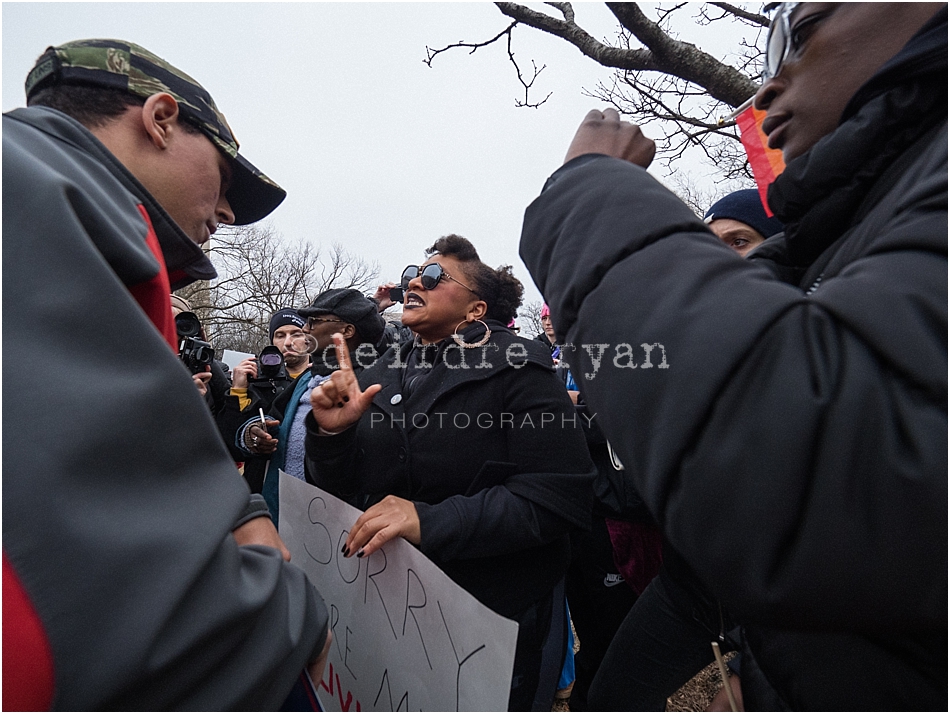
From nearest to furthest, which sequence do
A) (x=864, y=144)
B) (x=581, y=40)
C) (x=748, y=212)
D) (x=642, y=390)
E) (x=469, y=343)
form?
1. (x=642, y=390)
2. (x=864, y=144)
3. (x=469, y=343)
4. (x=748, y=212)
5. (x=581, y=40)

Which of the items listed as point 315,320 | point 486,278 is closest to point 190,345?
point 315,320

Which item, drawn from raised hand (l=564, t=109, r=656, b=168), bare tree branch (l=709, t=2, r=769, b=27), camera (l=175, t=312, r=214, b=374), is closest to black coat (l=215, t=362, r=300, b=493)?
camera (l=175, t=312, r=214, b=374)

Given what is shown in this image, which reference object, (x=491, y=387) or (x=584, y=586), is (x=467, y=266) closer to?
(x=491, y=387)

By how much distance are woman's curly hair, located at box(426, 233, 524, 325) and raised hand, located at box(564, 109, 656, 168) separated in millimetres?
1525

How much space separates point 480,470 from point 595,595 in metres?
1.51

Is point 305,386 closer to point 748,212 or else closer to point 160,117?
point 160,117

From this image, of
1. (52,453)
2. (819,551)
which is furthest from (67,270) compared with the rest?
(819,551)

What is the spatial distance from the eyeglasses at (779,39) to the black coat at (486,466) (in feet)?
4.01

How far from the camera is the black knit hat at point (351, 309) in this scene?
13.1ft

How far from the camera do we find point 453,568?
1.90m

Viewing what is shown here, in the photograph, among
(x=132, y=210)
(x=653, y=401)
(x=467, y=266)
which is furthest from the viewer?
(x=467, y=266)

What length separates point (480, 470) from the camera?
6.31ft

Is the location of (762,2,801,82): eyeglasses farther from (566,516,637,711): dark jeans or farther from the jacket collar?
(566,516,637,711): dark jeans

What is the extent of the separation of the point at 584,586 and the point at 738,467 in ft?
8.85
